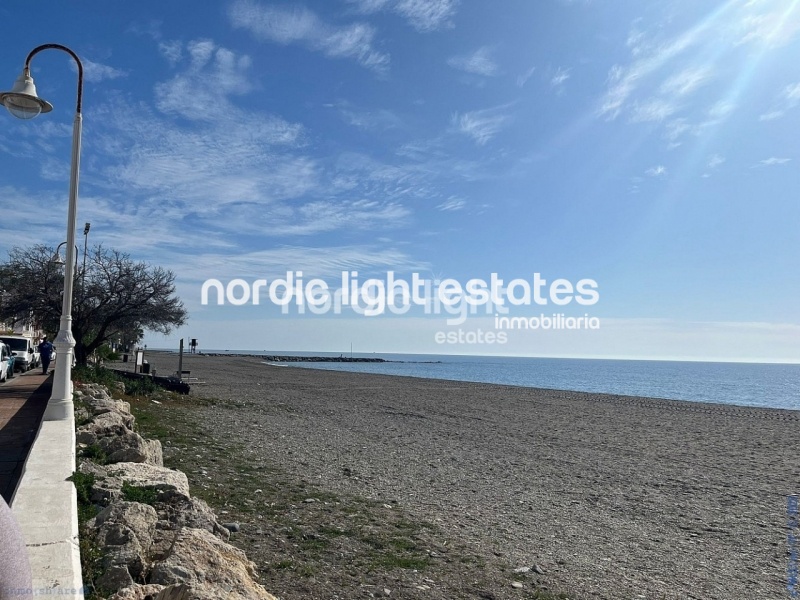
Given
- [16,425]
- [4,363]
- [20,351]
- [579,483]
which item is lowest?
[579,483]

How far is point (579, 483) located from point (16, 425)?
1111cm

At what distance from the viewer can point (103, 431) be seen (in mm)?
9039

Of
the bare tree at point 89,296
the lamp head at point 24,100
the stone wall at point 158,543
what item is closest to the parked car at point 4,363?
the bare tree at point 89,296

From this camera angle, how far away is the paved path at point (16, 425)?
7.07m

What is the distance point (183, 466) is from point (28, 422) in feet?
11.6

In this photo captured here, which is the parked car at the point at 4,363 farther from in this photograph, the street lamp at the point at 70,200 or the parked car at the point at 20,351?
the street lamp at the point at 70,200

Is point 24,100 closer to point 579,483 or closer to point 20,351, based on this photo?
point 579,483

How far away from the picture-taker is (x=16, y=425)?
11398 mm

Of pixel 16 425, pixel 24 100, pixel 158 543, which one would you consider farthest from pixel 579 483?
pixel 24 100

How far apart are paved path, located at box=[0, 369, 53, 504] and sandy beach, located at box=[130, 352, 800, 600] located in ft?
15.1

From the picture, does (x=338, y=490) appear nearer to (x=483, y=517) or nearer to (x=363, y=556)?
(x=483, y=517)

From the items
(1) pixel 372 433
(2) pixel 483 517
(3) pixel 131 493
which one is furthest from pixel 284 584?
(1) pixel 372 433

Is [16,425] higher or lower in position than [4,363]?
lower

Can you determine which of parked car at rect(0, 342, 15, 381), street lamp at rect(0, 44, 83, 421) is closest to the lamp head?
street lamp at rect(0, 44, 83, 421)
